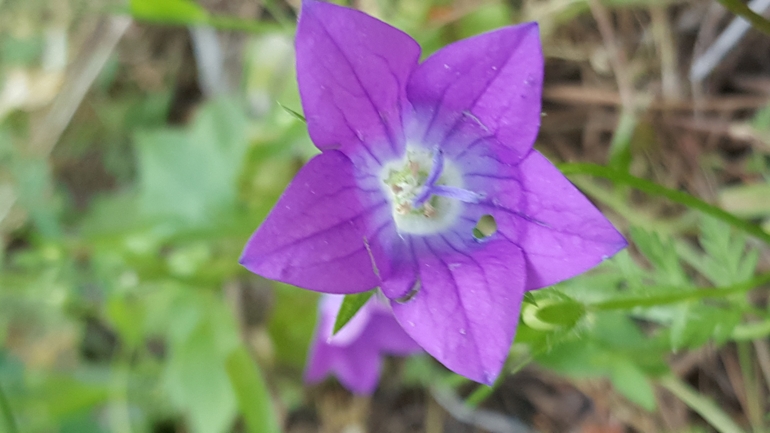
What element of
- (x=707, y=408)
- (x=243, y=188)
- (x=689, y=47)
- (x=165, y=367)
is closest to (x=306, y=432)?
(x=165, y=367)

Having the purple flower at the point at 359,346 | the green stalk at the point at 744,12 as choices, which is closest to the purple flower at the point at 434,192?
the green stalk at the point at 744,12

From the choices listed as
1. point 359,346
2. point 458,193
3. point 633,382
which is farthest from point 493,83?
point 359,346

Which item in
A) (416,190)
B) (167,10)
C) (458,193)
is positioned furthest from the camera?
(167,10)

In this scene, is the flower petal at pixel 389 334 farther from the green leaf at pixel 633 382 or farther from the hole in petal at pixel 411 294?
the hole in petal at pixel 411 294

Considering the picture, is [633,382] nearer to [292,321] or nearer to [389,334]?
[389,334]

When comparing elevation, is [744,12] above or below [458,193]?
above

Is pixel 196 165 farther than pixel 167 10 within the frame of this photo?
Yes

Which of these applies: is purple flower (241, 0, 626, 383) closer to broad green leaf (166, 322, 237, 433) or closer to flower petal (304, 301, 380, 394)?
flower petal (304, 301, 380, 394)
